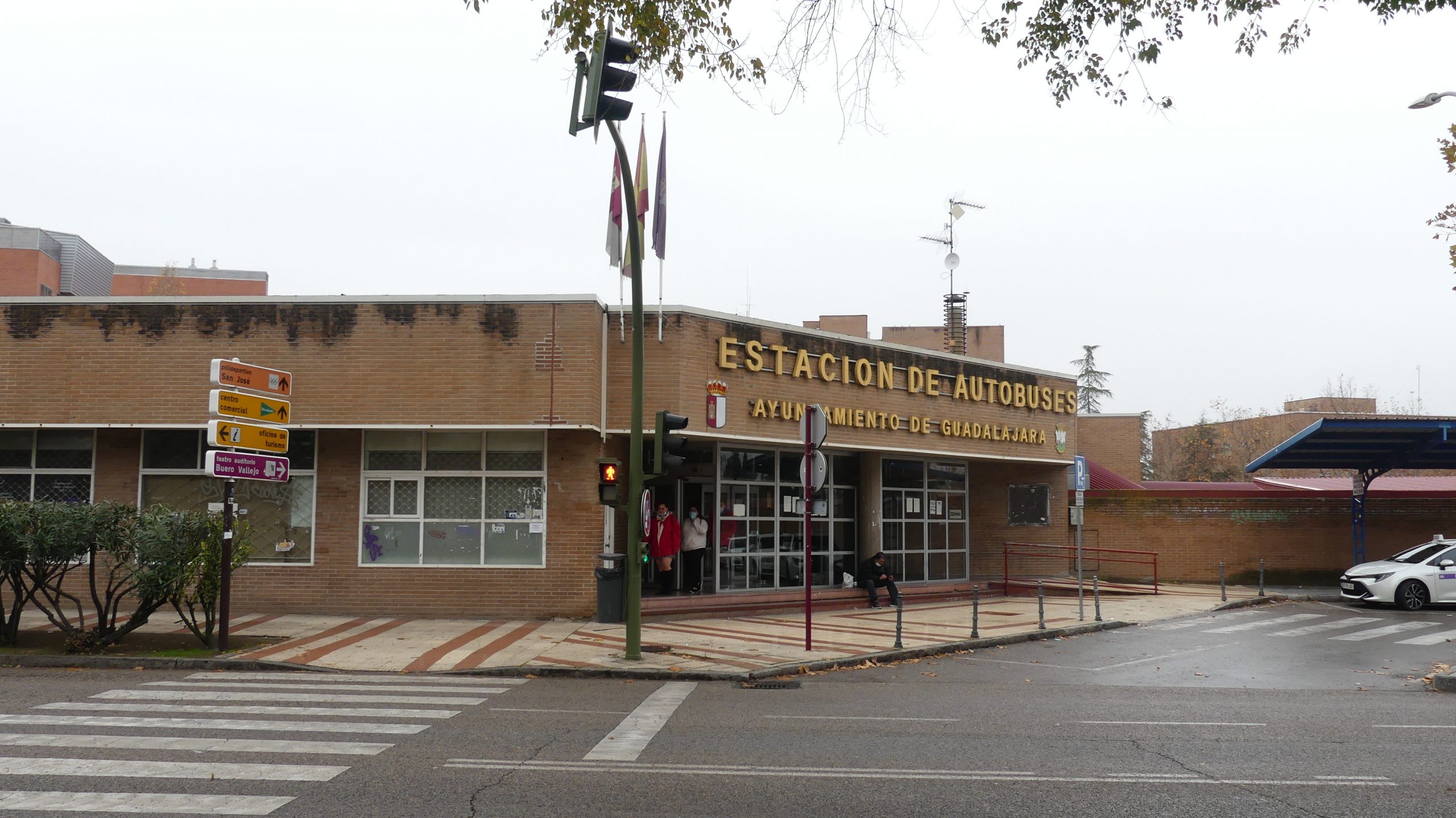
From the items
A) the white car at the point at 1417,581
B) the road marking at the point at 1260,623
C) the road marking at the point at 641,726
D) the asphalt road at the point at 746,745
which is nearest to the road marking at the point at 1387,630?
the road marking at the point at 1260,623

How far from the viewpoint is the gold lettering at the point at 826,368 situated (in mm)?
20547

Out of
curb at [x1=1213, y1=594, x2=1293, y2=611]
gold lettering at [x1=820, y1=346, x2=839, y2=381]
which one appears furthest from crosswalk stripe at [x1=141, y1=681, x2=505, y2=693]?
curb at [x1=1213, y1=594, x2=1293, y2=611]

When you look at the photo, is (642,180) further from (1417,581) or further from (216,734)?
(1417,581)

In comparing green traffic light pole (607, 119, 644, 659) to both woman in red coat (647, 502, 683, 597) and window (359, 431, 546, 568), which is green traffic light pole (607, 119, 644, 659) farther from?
woman in red coat (647, 502, 683, 597)

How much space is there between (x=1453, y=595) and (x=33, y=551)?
24.4 m

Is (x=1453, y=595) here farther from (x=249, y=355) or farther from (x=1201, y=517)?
(x=249, y=355)

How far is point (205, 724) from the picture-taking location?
888 centimetres

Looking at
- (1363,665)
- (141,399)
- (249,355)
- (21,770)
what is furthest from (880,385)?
(21,770)

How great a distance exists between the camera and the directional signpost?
1330cm

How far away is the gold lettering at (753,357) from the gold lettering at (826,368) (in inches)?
62.2

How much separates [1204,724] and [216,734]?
27.5ft

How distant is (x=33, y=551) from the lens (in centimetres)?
1325

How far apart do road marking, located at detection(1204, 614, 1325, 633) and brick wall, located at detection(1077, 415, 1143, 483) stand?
49.5 feet

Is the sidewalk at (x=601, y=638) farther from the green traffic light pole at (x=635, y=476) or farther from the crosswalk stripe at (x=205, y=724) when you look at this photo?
the crosswalk stripe at (x=205, y=724)
